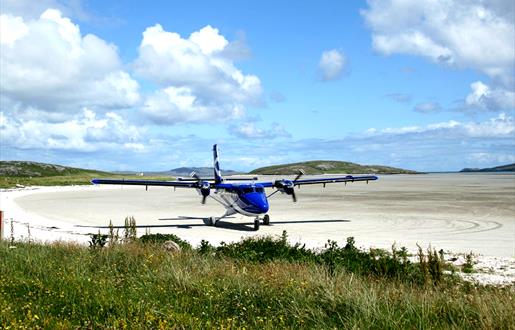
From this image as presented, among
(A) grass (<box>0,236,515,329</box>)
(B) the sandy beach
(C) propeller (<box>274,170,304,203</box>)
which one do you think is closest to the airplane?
(C) propeller (<box>274,170,304,203</box>)

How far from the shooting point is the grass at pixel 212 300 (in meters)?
6.81

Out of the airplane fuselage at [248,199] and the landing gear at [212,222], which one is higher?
the airplane fuselage at [248,199]

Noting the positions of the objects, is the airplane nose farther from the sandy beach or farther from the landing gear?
the landing gear

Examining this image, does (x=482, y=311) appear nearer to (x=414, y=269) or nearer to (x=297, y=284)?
(x=297, y=284)

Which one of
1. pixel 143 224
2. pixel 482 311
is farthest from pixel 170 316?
pixel 143 224

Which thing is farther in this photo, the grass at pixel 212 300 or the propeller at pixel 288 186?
the propeller at pixel 288 186

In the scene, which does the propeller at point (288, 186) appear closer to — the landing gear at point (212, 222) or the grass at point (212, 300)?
the landing gear at point (212, 222)

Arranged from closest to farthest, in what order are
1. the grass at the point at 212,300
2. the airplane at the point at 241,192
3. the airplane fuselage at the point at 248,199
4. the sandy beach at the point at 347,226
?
the grass at the point at 212,300, the sandy beach at the point at 347,226, the airplane fuselage at the point at 248,199, the airplane at the point at 241,192

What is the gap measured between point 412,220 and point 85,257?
24093 mm

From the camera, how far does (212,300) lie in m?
8.07

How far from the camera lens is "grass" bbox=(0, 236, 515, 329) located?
22.4 feet

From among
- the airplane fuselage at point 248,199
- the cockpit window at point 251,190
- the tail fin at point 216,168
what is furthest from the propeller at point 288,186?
the tail fin at point 216,168

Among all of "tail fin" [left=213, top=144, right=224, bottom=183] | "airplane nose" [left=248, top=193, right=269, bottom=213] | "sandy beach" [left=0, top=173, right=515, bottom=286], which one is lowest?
"sandy beach" [left=0, top=173, right=515, bottom=286]

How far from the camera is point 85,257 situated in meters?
11.7
